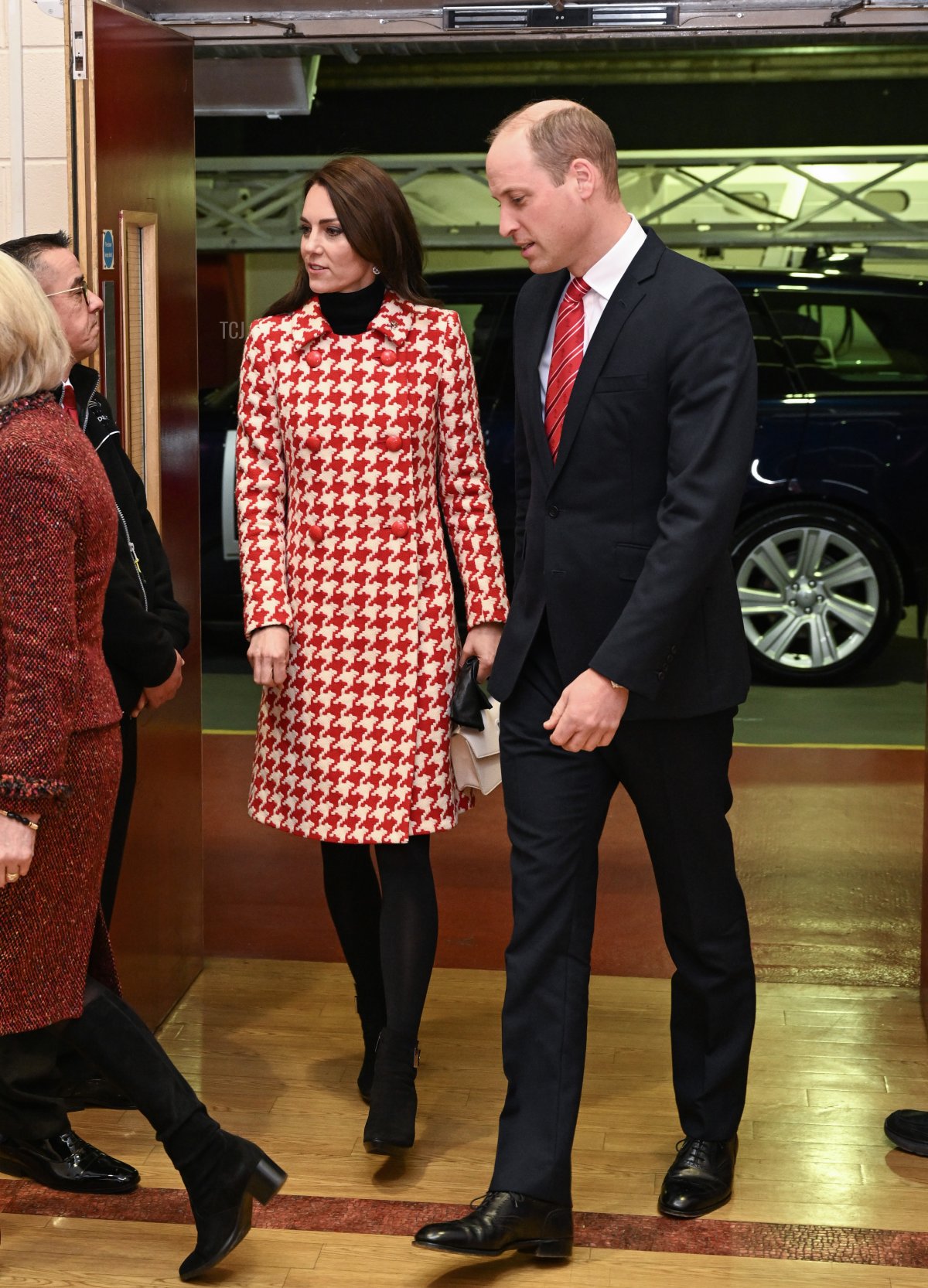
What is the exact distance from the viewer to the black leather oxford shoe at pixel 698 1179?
9.20ft

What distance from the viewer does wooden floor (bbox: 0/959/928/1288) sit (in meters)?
2.63

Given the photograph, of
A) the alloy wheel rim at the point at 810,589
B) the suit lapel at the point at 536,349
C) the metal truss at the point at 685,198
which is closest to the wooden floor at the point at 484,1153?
the suit lapel at the point at 536,349

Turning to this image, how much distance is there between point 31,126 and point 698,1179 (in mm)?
2241

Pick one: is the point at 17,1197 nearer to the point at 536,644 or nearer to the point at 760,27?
the point at 536,644

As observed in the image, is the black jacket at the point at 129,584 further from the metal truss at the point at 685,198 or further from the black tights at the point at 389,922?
the metal truss at the point at 685,198

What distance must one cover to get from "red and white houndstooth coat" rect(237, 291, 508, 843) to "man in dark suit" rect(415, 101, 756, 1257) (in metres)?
0.30

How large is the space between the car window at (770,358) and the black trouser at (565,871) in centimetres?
502

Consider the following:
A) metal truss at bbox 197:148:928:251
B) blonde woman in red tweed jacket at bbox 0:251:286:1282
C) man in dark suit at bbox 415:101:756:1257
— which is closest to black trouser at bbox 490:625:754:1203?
man in dark suit at bbox 415:101:756:1257

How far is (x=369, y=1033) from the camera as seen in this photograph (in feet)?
10.7

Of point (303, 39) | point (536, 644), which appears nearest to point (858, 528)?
point (303, 39)

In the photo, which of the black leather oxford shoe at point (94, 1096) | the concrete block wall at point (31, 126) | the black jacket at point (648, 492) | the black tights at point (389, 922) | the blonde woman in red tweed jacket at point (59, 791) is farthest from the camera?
the concrete block wall at point (31, 126)

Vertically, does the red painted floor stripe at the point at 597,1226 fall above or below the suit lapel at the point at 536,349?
below

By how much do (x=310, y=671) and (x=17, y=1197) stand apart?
101 centimetres

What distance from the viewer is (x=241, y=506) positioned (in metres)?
3.08
